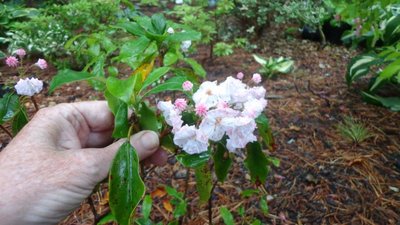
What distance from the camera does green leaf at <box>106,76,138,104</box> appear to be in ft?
3.22

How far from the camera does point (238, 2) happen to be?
4637 millimetres

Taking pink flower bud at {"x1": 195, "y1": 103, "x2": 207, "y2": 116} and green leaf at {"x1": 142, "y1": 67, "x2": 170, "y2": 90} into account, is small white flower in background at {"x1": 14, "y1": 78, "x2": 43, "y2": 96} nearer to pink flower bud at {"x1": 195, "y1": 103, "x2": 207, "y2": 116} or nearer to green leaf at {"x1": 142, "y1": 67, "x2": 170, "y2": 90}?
green leaf at {"x1": 142, "y1": 67, "x2": 170, "y2": 90}

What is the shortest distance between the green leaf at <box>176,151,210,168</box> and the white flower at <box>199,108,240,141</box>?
73 millimetres

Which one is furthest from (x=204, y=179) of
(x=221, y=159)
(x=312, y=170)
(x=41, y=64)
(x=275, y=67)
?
(x=275, y=67)

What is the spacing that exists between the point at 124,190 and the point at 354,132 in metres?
2.02

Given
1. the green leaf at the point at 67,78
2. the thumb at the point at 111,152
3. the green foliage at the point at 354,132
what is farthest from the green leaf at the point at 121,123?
the green foliage at the point at 354,132

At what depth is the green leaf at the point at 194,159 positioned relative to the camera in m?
1.07

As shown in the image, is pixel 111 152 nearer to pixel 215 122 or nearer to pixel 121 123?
→ pixel 121 123

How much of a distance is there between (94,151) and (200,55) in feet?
10.8

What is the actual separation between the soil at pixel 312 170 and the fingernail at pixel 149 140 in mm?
326

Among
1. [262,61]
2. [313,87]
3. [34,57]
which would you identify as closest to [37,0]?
[34,57]

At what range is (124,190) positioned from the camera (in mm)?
996

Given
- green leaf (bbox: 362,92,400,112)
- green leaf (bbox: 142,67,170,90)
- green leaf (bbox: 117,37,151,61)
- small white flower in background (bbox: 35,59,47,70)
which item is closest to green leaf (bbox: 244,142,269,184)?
green leaf (bbox: 142,67,170,90)

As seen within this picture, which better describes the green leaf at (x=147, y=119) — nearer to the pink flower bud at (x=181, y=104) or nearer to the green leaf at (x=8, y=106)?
the pink flower bud at (x=181, y=104)
